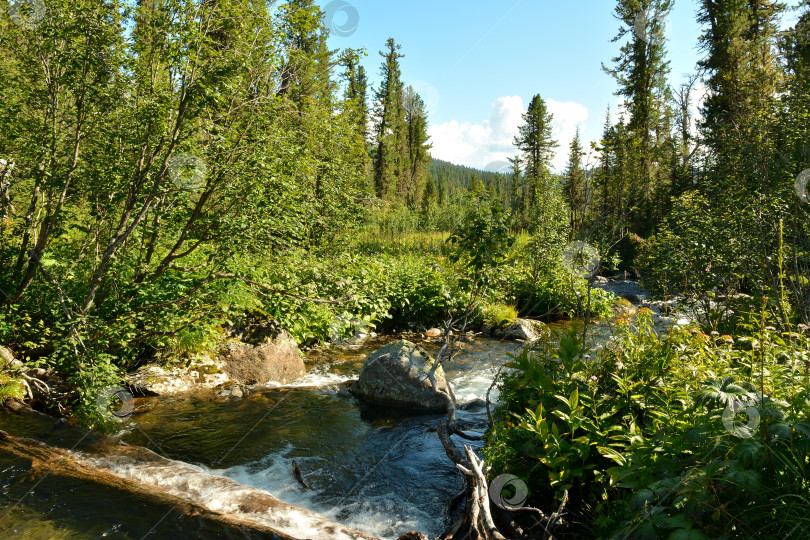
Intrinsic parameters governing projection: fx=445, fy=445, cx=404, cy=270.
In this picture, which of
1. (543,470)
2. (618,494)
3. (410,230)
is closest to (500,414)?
Answer: (543,470)

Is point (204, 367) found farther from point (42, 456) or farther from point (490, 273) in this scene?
point (490, 273)

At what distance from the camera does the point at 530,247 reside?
15188 millimetres

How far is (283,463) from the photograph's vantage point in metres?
5.26

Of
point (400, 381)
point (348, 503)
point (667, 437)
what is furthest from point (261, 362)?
point (667, 437)

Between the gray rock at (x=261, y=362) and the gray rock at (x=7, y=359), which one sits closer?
the gray rock at (x=7, y=359)

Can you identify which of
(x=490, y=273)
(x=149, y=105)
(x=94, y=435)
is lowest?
(x=94, y=435)

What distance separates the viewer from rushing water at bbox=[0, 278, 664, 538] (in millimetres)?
3715

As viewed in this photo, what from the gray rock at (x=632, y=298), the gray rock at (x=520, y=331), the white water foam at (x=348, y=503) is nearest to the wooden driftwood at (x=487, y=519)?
the white water foam at (x=348, y=503)

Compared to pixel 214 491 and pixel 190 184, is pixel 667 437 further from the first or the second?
pixel 190 184

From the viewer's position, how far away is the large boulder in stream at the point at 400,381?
7.11 metres

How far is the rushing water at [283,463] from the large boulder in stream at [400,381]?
206 millimetres

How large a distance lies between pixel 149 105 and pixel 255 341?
4.52 metres

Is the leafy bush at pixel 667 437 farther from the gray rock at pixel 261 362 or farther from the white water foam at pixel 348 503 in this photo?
the gray rock at pixel 261 362

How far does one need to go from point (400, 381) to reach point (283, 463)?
96.4 inches
